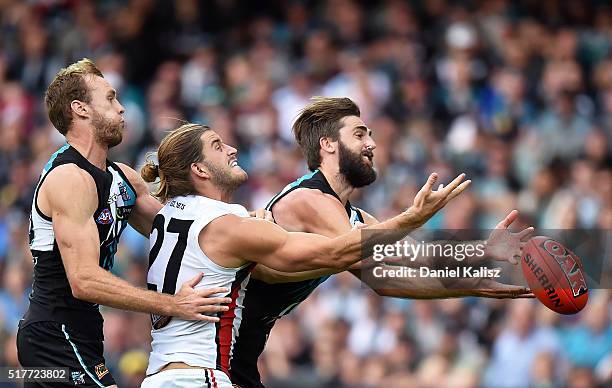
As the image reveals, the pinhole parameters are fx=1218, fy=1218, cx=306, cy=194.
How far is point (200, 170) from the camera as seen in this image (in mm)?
7344

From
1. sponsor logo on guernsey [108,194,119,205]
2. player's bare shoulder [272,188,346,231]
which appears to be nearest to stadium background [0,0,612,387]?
player's bare shoulder [272,188,346,231]

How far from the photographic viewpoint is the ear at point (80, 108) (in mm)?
7367

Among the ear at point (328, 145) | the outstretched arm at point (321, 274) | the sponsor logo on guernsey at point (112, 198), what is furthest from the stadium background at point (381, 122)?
the sponsor logo on guernsey at point (112, 198)

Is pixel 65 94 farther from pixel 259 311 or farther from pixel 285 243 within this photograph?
pixel 259 311

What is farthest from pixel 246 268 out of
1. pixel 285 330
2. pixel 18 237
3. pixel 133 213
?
pixel 18 237

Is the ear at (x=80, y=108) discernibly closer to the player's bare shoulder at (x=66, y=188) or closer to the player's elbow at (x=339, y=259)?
the player's bare shoulder at (x=66, y=188)

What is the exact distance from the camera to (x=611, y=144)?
13.9 meters

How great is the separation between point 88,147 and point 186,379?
153 cm

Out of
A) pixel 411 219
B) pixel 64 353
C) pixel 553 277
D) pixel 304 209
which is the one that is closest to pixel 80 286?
pixel 64 353

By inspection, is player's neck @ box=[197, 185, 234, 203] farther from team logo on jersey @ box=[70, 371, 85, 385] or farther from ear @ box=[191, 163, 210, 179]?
team logo on jersey @ box=[70, 371, 85, 385]

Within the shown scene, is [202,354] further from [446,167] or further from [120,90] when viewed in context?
[120,90]

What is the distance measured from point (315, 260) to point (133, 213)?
1.38m

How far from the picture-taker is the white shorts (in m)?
6.99

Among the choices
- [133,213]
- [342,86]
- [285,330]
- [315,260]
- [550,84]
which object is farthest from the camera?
[342,86]
